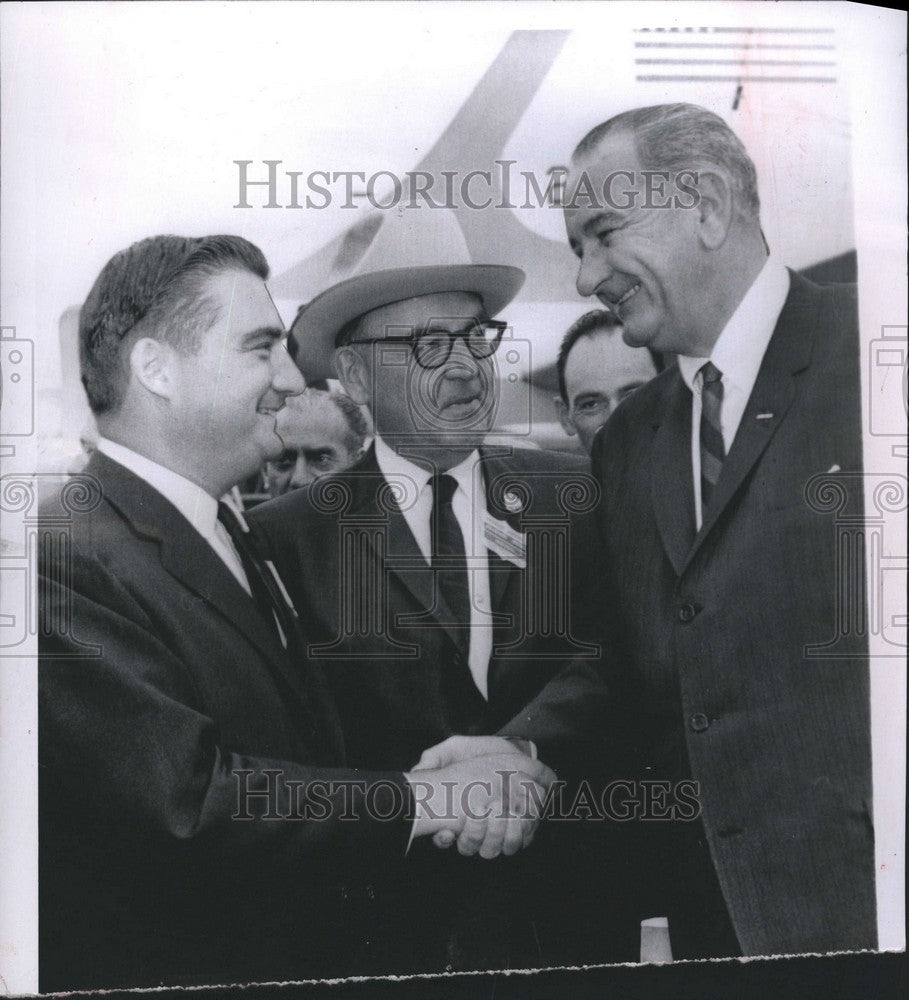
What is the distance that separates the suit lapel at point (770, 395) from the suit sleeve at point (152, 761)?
1.31 m

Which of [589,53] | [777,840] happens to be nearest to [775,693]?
[777,840]

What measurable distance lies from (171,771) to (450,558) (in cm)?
102

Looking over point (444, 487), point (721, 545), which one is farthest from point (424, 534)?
point (721, 545)

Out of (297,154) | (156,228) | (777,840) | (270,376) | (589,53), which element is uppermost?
(589,53)

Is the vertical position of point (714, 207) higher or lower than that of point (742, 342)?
higher

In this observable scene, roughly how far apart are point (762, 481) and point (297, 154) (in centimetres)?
171

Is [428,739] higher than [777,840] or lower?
higher

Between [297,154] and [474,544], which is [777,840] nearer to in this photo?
[474,544]

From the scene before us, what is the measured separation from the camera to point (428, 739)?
3.58 m

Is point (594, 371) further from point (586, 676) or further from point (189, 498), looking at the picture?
point (189, 498)

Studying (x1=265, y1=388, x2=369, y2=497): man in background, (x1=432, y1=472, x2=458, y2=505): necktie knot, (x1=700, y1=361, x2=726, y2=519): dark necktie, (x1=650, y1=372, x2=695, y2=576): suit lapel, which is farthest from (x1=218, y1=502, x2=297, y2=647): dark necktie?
(x1=700, y1=361, x2=726, y2=519): dark necktie

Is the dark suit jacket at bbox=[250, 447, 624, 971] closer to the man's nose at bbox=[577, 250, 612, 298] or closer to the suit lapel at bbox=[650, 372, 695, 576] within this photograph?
Answer: the suit lapel at bbox=[650, 372, 695, 576]

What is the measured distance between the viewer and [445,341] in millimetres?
3582

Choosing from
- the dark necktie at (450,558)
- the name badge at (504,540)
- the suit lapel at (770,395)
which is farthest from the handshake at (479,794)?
the suit lapel at (770,395)
